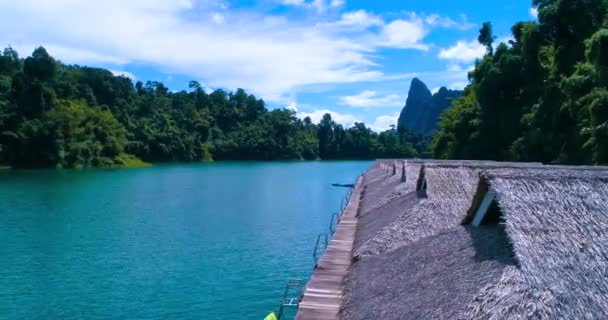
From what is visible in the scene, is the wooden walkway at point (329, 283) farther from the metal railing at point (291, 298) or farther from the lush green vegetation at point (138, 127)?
the lush green vegetation at point (138, 127)

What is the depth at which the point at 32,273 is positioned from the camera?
1833 cm

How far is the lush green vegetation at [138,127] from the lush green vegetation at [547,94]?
2027 inches

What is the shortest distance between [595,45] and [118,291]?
20331 mm

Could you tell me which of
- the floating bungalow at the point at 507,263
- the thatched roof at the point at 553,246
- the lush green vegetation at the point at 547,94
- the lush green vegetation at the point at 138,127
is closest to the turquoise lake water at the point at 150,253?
the floating bungalow at the point at 507,263

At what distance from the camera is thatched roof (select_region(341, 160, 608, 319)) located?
6.36 m

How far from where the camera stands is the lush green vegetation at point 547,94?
24391 mm

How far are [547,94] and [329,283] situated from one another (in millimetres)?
26736

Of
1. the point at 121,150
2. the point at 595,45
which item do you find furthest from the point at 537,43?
the point at 121,150

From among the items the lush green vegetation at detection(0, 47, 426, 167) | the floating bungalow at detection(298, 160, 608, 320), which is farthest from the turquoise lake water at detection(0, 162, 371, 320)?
the lush green vegetation at detection(0, 47, 426, 167)

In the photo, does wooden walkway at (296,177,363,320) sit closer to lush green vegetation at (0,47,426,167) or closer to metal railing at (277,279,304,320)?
metal railing at (277,279,304,320)

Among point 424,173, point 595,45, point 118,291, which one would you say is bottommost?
point 118,291

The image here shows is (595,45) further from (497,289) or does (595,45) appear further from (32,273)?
(32,273)

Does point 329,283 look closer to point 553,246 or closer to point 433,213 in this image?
point 433,213

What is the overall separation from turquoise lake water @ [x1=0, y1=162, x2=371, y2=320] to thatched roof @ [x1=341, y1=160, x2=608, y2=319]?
22.1 feet
